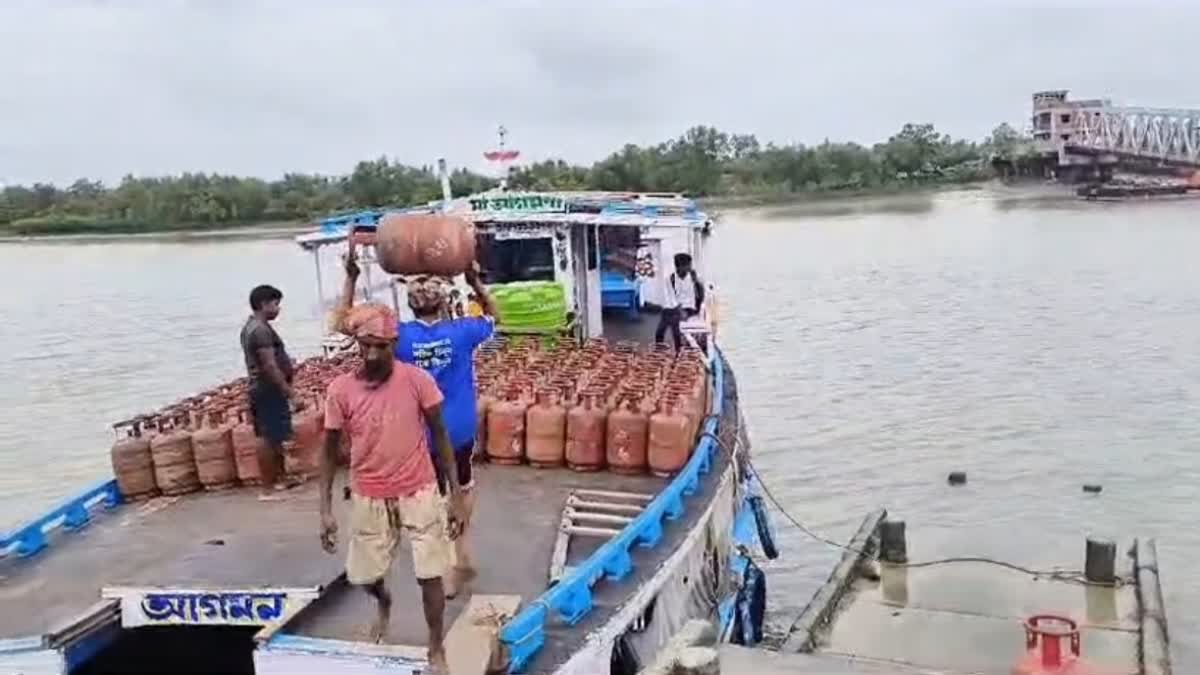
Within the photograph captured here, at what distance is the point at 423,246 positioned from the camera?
21.7 ft

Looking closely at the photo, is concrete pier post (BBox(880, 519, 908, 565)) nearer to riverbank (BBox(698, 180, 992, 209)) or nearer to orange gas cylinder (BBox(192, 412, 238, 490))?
orange gas cylinder (BBox(192, 412, 238, 490))

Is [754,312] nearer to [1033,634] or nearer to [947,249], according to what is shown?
[947,249]

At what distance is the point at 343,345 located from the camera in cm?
1276

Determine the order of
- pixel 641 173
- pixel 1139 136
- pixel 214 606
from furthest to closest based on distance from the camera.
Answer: pixel 1139 136
pixel 641 173
pixel 214 606

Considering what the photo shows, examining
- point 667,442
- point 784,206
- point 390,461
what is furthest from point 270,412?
point 784,206

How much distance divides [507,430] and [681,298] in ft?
11.9

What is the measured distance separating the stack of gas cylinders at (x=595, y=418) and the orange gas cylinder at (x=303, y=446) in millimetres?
1176

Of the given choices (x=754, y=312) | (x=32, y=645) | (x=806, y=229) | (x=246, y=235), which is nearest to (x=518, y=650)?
(x=32, y=645)

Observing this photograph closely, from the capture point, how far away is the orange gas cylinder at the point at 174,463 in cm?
906

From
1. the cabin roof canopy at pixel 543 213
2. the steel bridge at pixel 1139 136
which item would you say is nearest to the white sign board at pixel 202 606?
the cabin roof canopy at pixel 543 213

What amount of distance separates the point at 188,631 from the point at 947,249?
4069 cm

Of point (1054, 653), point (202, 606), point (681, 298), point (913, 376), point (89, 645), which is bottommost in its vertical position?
point (913, 376)

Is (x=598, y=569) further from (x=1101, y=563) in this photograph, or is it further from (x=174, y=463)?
(x=1101, y=563)

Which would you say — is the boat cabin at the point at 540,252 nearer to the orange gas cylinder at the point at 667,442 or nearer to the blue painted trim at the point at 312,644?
the orange gas cylinder at the point at 667,442
